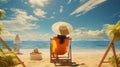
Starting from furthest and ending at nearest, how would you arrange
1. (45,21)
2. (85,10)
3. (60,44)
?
(45,21) < (85,10) < (60,44)

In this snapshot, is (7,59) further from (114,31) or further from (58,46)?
(58,46)

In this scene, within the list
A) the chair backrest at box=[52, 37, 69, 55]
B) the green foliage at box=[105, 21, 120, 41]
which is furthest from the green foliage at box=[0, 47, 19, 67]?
the chair backrest at box=[52, 37, 69, 55]

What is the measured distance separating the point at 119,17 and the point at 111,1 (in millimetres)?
2773

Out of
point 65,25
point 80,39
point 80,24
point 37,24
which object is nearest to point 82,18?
point 80,24

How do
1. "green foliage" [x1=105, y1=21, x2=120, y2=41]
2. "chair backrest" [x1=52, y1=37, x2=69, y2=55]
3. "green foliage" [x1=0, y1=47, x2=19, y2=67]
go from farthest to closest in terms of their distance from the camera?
"chair backrest" [x1=52, y1=37, x2=69, y2=55], "green foliage" [x1=105, y1=21, x2=120, y2=41], "green foliage" [x1=0, y1=47, x2=19, y2=67]

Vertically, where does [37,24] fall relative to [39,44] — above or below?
above

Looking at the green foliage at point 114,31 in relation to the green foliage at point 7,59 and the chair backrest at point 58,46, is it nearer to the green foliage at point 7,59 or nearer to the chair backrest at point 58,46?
the green foliage at point 7,59

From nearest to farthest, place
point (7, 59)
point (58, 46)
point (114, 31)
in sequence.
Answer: point (7, 59) < point (114, 31) < point (58, 46)

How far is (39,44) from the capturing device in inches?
1414

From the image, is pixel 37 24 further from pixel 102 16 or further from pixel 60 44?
pixel 60 44

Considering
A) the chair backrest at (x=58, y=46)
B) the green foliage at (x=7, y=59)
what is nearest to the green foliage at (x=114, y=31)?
the green foliage at (x=7, y=59)

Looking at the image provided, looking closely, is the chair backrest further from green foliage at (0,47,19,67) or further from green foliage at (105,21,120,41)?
green foliage at (0,47,19,67)

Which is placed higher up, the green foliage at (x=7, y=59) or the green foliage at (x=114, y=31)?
the green foliage at (x=114, y=31)

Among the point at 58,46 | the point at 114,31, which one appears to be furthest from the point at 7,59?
the point at 58,46
